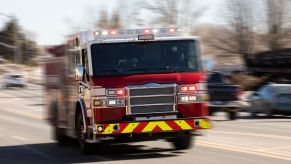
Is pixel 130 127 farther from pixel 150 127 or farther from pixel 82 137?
pixel 82 137

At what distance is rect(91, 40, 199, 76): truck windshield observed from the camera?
47.3ft

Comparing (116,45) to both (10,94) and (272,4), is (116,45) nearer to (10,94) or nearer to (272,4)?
(272,4)

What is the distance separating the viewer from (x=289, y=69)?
45094mm

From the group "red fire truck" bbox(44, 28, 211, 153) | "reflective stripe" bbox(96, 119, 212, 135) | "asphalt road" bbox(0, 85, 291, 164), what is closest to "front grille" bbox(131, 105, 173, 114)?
"red fire truck" bbox(44, 28, 211, 153)

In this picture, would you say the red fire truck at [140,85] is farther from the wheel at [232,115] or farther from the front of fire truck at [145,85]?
the wheel at [232,115]

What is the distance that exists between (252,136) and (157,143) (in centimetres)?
256

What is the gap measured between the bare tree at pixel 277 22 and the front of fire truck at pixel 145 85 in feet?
158

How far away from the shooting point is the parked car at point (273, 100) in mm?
28891

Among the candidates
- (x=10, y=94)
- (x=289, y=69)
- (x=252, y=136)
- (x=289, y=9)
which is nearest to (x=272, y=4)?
(x=289, y=9)

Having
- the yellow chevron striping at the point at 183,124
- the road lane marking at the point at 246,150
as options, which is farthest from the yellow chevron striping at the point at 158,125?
the road lane marking at the point at 246,150

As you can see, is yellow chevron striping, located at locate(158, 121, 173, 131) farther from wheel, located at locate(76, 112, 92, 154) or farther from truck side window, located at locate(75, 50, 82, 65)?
truck side window, located at locate(75, 50, 82, 65)

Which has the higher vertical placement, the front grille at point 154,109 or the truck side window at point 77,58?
the truck side window at point 77,58

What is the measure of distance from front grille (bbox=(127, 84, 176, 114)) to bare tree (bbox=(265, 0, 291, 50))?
48.6m

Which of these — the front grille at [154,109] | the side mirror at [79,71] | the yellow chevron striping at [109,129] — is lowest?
the yellow chevron striping at [109,129]
